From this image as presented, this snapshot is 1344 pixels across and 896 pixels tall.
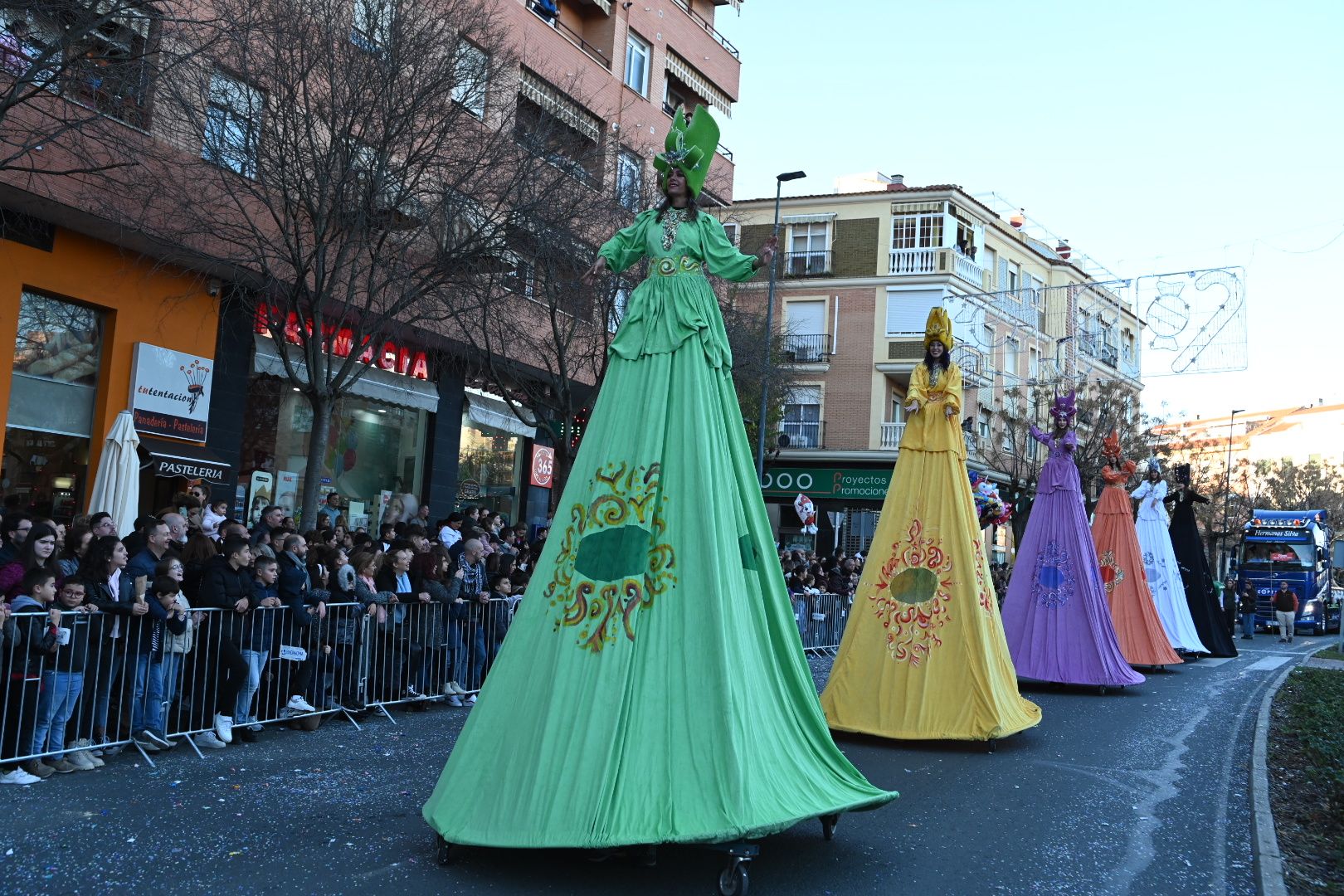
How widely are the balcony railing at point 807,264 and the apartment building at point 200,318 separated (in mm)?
16331

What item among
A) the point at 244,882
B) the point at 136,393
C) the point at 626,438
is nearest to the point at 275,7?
the point at 136,393

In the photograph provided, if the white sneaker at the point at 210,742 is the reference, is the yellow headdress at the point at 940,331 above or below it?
above

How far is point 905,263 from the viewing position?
38.7m

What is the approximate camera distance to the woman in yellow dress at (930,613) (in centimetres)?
939

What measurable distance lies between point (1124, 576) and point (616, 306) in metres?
9.68

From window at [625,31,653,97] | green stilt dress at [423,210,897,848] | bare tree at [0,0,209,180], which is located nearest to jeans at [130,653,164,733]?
green stilt dress at [423,210,897,848]

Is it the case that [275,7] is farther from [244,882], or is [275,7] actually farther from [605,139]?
[244,882]

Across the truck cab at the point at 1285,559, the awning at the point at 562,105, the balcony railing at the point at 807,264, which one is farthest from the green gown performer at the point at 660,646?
the truck cab at the point at 1285,559

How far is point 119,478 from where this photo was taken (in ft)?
41.3

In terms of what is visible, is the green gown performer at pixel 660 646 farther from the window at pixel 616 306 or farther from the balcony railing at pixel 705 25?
the balcony railing at pixel 705 25

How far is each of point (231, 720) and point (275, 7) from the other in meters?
8.29

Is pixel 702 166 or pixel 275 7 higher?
pixel 275 7

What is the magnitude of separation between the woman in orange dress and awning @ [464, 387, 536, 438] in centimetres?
1087

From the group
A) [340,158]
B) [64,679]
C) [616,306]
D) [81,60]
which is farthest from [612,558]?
[616,306]
